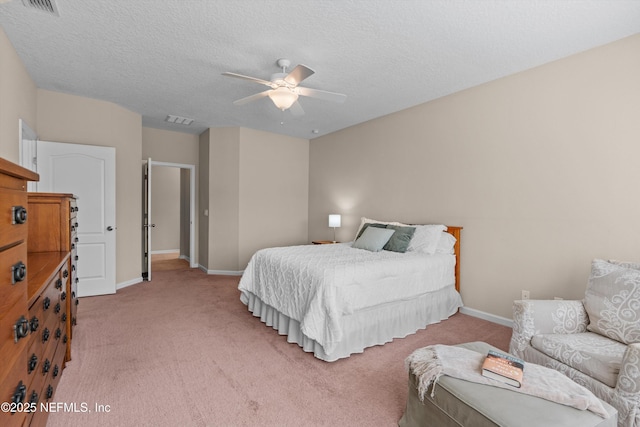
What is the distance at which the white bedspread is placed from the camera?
101 inches

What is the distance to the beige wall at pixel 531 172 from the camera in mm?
2676

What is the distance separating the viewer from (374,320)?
9.37 feet

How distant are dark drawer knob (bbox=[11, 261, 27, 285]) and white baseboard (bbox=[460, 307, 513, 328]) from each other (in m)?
3.94

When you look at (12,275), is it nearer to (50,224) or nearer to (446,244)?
(50,224)

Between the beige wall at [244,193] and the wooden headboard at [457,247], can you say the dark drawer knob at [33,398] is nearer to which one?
the wooden headboard at [457,247]

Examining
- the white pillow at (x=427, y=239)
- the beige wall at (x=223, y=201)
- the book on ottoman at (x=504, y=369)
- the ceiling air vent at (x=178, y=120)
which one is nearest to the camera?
the book on ottoman at (x=504, y=369)

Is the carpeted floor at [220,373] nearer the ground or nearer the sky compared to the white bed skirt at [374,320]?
nearer the ground

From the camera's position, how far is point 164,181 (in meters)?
8.00

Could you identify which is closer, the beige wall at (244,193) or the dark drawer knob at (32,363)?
the dark drawer knob at (32,363)

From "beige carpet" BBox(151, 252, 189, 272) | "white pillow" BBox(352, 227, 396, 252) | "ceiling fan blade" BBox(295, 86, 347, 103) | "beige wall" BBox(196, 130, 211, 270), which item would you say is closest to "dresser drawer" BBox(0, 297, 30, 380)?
"ceiling fan blade" BBox(295, 86, 347, 103)

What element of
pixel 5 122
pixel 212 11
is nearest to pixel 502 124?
pixel 212 11

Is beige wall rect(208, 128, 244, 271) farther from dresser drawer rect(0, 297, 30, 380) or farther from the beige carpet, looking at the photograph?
dresser drawer rect(0, 297, 30, 380)

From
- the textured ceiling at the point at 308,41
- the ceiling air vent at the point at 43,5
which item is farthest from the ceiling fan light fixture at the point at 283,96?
the ceiling air vent at the point at 43,5

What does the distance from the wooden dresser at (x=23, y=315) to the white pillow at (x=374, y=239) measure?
2986 mm
